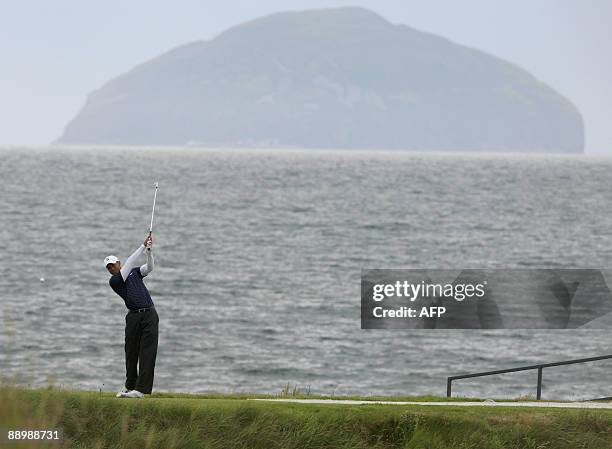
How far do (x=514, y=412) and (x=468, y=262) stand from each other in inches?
2408

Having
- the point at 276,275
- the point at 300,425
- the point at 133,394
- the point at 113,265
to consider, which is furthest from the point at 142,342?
the point at 276,275

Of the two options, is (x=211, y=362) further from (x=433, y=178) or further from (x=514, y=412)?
(x=433, y=178)

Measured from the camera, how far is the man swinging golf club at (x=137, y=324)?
1766 centimetres

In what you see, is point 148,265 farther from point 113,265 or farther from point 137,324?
point 137,324

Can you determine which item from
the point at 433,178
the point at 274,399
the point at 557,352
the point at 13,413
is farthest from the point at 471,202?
the point at 13,413

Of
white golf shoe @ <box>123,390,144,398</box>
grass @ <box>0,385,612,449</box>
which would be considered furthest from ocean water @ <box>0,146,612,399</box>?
grass @ <box>0,385,612,449</box>

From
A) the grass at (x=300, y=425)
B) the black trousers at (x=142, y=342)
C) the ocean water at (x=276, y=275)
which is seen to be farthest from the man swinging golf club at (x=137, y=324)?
the ocean water at (x=276, y=275)

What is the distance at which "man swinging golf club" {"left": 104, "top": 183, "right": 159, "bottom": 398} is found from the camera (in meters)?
17.7

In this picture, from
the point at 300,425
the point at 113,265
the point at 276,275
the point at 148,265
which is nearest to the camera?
the point at 300,425

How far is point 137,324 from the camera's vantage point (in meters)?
17.9

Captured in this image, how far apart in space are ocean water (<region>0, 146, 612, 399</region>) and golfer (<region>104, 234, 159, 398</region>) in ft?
6.56

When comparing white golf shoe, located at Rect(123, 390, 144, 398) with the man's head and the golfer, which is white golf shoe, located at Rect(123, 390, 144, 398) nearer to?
the golfer

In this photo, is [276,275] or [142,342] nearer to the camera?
[142,342]

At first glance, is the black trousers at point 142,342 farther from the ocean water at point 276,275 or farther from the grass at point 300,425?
the ocean water at point 276,275
